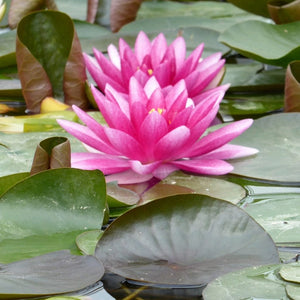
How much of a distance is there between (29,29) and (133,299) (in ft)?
3.79

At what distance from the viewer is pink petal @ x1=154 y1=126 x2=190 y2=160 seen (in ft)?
4.66

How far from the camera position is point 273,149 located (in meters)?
1.60

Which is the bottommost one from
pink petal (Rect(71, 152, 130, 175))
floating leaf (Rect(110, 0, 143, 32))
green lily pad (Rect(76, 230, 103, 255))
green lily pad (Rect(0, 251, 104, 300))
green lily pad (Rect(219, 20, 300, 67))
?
floating leaf (Rect(110, 0, 143, 32))

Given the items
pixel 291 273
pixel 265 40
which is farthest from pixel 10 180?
pixel 265 40

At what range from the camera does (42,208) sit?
1.25m

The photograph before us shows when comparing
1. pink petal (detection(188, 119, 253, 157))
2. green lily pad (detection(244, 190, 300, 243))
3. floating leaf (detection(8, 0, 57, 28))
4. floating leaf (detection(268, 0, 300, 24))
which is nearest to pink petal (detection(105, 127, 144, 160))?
pink petal (detection(188, 119, 253, 157))

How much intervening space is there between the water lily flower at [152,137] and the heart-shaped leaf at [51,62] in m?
0.48

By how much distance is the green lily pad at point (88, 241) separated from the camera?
44.6 inches

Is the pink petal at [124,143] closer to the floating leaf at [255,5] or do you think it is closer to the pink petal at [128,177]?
the pink petal at [128,177]

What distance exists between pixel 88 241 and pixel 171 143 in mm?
358

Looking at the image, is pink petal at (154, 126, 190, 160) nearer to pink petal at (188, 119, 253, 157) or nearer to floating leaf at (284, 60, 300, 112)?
pink petal at (188, 119, 253, 157)

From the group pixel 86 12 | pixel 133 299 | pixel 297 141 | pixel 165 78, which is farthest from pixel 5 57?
pixel 133 299

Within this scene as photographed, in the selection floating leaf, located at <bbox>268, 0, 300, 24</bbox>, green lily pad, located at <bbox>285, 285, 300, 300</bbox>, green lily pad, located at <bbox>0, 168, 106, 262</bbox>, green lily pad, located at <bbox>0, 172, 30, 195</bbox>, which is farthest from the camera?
floating leaf, located at <bbox>268, 0, 300, 24</bbox>

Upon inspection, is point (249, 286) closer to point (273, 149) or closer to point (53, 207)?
point (53, 207)
